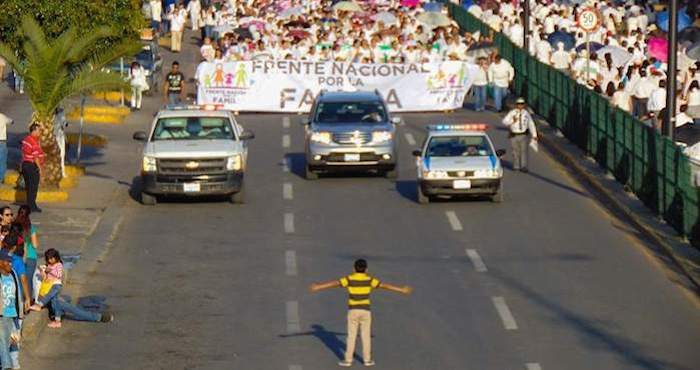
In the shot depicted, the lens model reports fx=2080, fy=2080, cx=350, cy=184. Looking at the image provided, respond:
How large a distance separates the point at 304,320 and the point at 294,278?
305cm

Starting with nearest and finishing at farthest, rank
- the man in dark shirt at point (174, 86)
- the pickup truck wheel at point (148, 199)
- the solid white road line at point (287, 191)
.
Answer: the pickup truck wheel at point (148, 199), the solid white road line at point (287, 191), the man in dark shirt at point (174, 86)

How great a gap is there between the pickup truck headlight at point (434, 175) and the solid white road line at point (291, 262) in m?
4.73

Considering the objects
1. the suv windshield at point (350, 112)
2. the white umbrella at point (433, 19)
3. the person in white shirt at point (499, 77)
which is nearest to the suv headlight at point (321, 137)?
the suv windshield at point (350, 112)

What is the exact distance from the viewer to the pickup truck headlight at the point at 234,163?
37500 mm

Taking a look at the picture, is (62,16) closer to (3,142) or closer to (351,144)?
(3,142)

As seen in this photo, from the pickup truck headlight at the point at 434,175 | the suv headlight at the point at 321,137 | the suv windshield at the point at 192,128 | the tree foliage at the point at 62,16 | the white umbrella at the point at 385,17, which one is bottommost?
the white umbrella at the point at 385,17

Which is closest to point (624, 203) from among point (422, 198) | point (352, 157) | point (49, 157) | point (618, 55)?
point (422, 198)

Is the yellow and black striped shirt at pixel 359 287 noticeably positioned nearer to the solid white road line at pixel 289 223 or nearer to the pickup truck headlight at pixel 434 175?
the solid white road line at pixel 289 223

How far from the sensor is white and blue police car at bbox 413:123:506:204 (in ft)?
121

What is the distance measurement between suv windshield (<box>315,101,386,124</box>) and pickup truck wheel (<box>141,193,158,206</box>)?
4.67 m

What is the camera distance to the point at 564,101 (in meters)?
46.8

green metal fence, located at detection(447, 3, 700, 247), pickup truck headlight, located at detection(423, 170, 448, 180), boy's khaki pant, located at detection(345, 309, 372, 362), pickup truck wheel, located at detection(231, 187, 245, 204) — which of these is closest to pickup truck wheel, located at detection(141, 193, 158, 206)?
pickup truck wheel, located at detection(231, 187, 245, 204)

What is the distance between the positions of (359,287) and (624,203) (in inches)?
532

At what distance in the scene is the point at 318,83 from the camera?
51.9 meters
